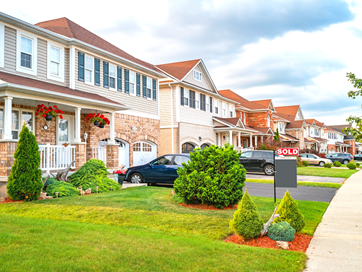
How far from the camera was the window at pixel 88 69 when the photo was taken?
1620cm

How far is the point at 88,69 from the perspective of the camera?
1631cm

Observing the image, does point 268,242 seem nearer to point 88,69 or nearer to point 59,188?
point 59,188

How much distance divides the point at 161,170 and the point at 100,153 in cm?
326

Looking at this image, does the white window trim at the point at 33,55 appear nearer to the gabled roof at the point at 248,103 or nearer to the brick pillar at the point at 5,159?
the brick pillar at the point at 5,159

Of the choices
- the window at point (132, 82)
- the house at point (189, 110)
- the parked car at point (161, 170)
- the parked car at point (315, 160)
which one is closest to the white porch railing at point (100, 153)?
the parked car at point (161, 170)

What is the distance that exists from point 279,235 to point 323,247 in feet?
2.60

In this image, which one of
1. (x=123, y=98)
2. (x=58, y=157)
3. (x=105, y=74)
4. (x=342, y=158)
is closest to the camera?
(x=58, y=157)

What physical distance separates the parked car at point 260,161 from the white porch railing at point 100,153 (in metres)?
9.68

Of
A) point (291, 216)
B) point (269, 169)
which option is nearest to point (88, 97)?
point (291, 216)

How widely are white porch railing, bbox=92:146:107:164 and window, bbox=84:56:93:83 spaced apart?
3426 mm

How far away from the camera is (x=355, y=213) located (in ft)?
30.1

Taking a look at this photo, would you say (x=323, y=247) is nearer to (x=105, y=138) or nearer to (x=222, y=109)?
(x=105, y=138)

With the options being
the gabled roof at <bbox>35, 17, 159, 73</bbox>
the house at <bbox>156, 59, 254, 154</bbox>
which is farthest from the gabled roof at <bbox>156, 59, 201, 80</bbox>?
the gabled roof at <bbox>35, 17, 159, 73</bbox>

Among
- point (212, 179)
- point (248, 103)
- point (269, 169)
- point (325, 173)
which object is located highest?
point (248, 103)
